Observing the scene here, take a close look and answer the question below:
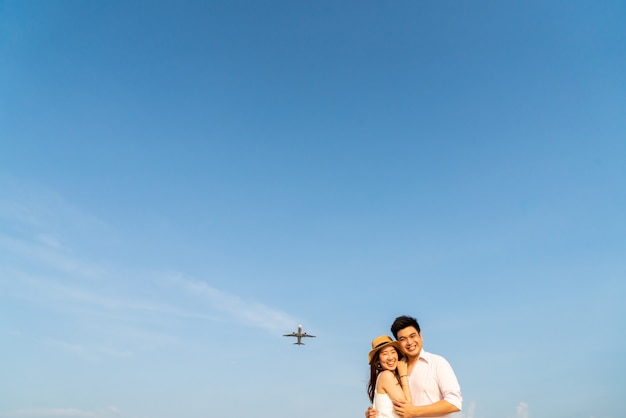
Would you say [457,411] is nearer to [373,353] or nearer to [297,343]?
[373,353]

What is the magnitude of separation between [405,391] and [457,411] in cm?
88

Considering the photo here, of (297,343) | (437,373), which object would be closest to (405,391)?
(437,373)

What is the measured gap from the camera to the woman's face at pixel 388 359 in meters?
7.77

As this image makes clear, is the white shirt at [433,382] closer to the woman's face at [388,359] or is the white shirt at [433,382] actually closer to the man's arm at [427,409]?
the man's arm at [427,409]

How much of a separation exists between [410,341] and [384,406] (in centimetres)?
112

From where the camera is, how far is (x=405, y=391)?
755 cm

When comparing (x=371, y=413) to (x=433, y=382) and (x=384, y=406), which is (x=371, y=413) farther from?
(x=433, y=382)

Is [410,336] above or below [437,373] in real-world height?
above

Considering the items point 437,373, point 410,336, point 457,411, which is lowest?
point 457,411

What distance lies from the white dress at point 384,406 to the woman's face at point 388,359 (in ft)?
1.45

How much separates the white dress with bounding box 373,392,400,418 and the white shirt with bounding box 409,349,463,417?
0.57 meters

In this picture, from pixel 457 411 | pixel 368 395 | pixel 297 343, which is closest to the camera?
pixel 457 411

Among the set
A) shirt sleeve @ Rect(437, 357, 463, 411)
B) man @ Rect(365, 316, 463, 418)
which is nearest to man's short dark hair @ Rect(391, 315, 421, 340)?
man @ Rect(365, 316, 463, 418)

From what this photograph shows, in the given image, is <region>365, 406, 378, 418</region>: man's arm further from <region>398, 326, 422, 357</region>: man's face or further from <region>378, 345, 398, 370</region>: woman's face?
<region>398, 326, 422, 357</region>: man's face
